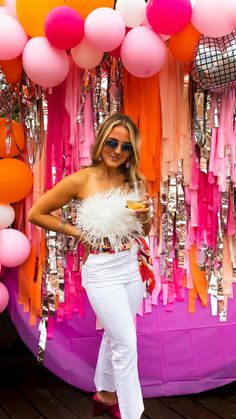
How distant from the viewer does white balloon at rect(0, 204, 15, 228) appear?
8.59ft

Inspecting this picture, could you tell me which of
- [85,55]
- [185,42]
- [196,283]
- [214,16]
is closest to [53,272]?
[196,283]

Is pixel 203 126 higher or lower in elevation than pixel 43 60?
lower

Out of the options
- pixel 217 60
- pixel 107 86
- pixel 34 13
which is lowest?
pixel 107 86

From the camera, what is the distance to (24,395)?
9.21 ft

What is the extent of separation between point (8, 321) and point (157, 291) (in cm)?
112

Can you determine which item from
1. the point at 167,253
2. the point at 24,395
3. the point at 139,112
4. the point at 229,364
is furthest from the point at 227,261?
the point at 24,395

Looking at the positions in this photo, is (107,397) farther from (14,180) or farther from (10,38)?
(10,38)

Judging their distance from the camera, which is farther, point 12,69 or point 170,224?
point 170,224

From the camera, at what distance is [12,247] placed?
2.59 meters

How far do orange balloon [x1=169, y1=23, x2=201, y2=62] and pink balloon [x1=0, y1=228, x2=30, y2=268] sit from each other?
3.93ft

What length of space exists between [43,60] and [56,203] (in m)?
0.67

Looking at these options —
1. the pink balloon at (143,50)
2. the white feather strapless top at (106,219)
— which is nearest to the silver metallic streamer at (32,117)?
the pink balloon at (143,50)

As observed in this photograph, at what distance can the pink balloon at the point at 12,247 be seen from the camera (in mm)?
2592

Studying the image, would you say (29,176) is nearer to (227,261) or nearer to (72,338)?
(72,338)
